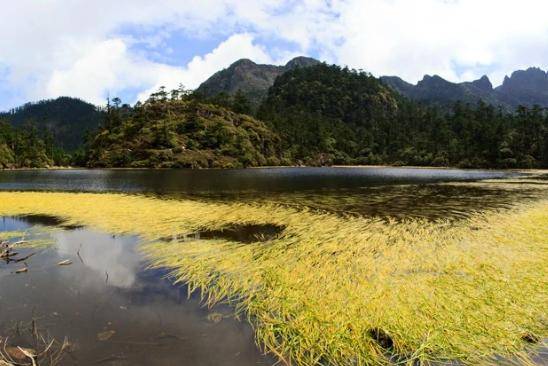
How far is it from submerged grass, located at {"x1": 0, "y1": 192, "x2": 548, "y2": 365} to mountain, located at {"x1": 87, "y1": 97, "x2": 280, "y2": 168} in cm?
12855

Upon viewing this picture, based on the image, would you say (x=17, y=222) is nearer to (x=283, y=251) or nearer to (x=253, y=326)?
(x=283, y=251)

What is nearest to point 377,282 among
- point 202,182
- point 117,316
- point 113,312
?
point 117,316

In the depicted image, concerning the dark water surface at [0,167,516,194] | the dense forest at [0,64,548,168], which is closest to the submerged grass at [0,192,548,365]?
the dark water surface at [0,167,516,194]

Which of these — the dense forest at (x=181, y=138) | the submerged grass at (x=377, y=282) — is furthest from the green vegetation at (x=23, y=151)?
the submerged grass at (x=377, y=282)

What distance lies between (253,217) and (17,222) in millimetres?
16182

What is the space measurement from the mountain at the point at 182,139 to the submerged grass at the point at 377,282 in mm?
128550

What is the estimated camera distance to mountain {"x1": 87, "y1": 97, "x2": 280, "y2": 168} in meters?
149

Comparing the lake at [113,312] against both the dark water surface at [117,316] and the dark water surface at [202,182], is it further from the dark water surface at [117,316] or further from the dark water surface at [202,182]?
the dark water surface at [202,182]

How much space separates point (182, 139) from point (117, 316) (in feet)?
504

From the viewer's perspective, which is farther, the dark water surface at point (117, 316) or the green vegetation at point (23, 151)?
the green vegetation at point (23, 151)

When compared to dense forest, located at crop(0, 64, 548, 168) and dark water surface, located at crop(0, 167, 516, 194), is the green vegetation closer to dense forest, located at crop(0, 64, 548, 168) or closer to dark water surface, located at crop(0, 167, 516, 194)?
dense forest, located at crop(0, 64, 548, 168)

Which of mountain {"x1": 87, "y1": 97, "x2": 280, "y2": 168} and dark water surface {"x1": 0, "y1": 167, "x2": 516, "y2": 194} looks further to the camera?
mountain {"x1": 87, "y1": 97, "x2": 280, "y2": 168}

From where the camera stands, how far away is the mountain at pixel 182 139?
148750mm

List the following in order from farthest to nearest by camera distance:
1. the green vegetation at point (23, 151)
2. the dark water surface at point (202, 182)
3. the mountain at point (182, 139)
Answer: the mountain at point (182, 139)
the green vegetation at point (23, 151)
the dark water surface at point (202, 182)
